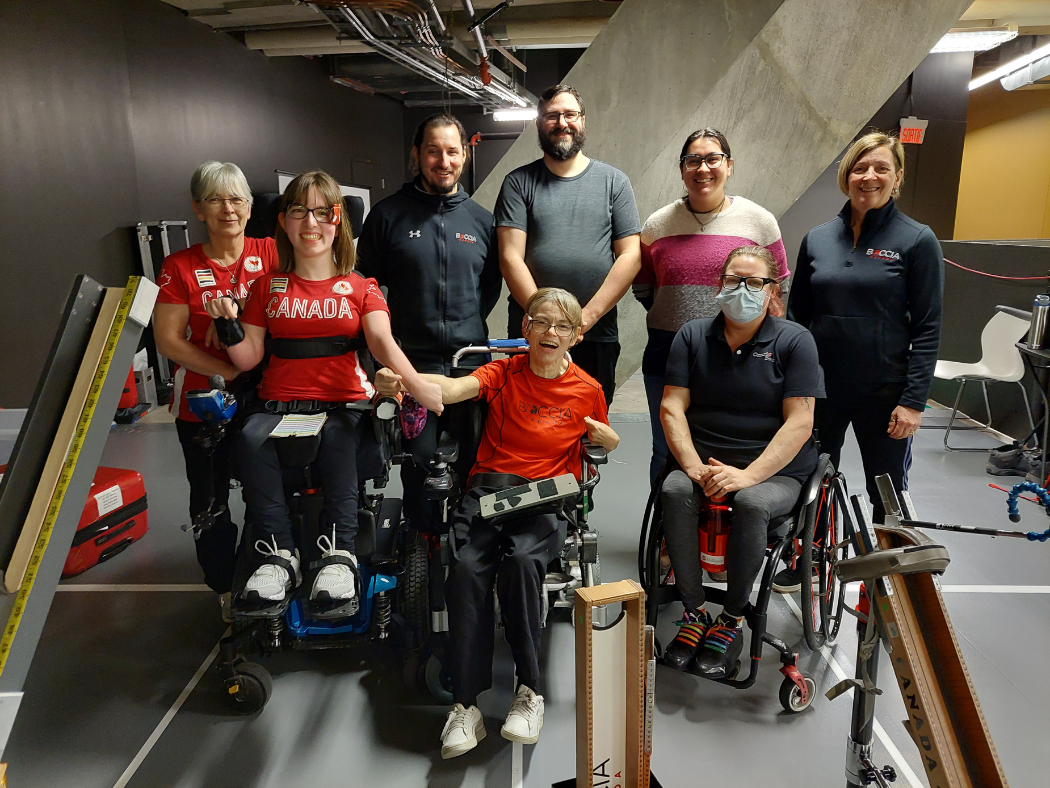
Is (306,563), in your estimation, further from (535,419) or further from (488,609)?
(535,419)

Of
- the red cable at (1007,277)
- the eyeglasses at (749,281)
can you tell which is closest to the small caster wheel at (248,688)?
the eyeglasses at (749,281)

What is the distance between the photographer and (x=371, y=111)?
33.2 ft

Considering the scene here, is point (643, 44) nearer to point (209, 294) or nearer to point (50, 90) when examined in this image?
point (209, 294)

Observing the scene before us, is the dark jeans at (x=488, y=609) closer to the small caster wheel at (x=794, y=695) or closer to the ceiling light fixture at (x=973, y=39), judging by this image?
the small caster wheel at (x=794, y=695)

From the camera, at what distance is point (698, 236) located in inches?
103

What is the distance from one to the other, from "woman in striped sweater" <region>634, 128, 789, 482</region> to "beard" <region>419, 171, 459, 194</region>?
804 millimetres

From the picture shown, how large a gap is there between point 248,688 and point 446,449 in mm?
949

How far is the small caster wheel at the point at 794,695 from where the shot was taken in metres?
2.10

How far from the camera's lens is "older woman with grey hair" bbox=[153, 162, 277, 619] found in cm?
229

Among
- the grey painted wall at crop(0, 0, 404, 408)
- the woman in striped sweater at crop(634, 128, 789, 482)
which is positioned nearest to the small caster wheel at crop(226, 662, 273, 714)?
the woman in striped sweater at crop(634, 128, 789, 482)

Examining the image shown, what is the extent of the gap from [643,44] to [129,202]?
4.22m

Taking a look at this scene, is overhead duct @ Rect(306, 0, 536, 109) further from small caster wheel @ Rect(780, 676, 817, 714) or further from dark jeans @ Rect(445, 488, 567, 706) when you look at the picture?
small caster wheel @ Rect(780, 676, 817, 714)

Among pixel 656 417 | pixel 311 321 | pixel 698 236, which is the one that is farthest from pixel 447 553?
pixel 698 236

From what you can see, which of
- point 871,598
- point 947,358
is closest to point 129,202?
point 871,598
